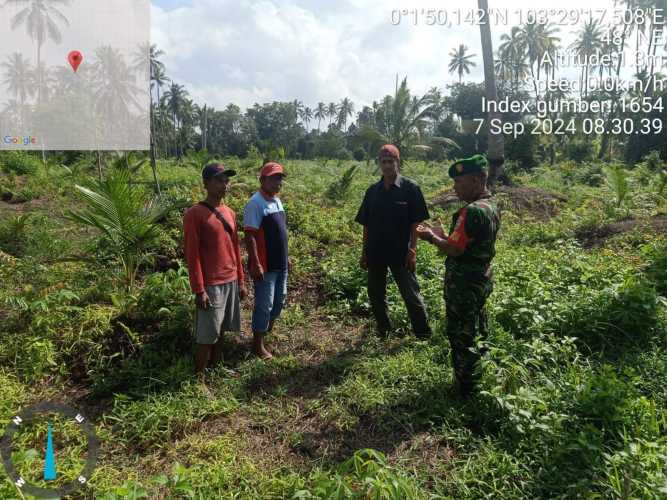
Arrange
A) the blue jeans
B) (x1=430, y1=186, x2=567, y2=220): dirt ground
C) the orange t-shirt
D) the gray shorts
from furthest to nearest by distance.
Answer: (x1=430, y1=186, x2=567, y2=220): dirt ground
the blue jeans
the gray shorts
the orange t-shirt

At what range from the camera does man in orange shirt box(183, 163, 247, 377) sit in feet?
10.4

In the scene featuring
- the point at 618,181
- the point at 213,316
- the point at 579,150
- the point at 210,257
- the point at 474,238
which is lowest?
the point at 213,316

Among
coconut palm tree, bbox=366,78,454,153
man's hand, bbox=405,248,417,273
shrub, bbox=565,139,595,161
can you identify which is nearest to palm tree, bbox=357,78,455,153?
coconut palm tree, bbox=366,78,454,153

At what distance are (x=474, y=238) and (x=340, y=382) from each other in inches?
64.1

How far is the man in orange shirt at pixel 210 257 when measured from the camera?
125 inches

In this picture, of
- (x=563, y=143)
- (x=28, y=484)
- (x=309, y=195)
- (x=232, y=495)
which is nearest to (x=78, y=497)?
(x=28, y=484)

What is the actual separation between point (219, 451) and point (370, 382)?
1251 mm

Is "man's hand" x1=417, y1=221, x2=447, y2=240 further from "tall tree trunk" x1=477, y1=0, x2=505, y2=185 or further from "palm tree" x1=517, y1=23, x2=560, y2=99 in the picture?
"palm tree" x1=517, y1=23, x2=560, y2=99

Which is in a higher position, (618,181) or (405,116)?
(405,116)

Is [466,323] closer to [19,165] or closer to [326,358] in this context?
[326,358]

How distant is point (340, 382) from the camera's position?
3.49 m

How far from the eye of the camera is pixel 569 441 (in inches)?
94.0

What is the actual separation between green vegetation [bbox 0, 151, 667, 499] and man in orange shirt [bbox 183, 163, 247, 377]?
1.51 ft

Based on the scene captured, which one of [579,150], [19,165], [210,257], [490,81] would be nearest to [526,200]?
[490,81]
